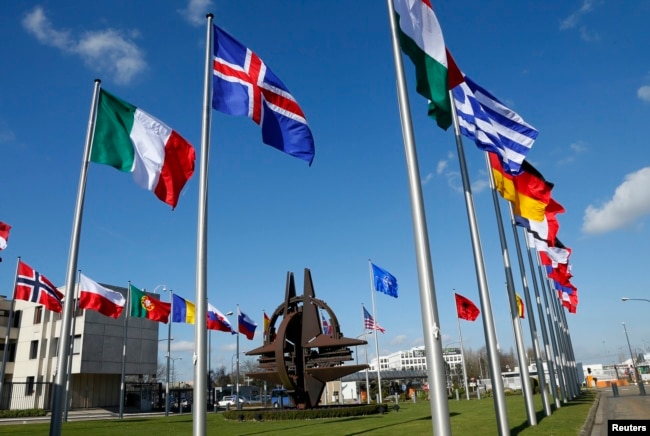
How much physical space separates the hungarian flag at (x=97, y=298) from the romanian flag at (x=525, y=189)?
19.5 metres

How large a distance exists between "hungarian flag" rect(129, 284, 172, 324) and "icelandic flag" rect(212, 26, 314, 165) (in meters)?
22.5

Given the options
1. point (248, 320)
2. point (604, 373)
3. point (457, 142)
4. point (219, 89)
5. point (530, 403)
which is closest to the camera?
point (219, 89)

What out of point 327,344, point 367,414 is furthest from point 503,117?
point 367,414

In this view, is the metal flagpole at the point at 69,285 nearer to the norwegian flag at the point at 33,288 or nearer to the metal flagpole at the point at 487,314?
the metal flagpole at the point at 487,314

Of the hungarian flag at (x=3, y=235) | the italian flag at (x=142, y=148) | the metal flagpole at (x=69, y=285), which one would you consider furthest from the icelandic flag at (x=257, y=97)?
the hungarian flag at (x=3, y=235)

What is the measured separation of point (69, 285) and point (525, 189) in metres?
13.7

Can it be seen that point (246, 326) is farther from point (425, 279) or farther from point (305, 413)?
point (425, 279)

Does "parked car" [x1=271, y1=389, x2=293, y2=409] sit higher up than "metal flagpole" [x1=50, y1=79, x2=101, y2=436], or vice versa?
"metal flagpole" [x1=50, y1=79, x2=101, y2=436]

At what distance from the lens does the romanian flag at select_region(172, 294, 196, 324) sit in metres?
32.1

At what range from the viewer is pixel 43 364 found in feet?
168

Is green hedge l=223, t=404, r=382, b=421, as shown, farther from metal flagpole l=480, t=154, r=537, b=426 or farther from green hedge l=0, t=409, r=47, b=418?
green hedge l=0, t=409, r=47, b=418

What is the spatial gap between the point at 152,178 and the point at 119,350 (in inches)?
1824

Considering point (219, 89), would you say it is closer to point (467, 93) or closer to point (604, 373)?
point (467, 93)

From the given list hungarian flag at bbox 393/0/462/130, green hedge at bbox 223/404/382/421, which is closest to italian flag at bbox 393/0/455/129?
hungarian flag at bbox 393/0/462/130
